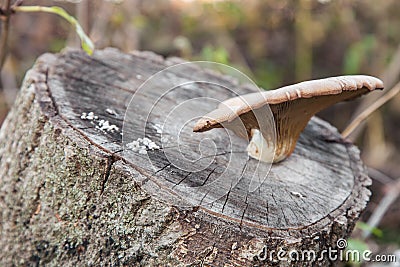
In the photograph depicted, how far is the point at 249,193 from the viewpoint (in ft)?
5.31

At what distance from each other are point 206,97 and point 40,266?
115 centimetres

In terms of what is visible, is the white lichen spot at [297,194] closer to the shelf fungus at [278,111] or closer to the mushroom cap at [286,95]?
the shelf fungus at [278,111]

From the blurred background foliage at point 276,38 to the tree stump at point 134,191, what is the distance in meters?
2.70

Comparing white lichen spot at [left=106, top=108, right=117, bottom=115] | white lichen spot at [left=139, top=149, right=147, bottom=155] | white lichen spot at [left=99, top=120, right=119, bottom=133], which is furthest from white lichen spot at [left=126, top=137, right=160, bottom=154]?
white lichen spot at [left=106, top=108, right=117, bottom=115]

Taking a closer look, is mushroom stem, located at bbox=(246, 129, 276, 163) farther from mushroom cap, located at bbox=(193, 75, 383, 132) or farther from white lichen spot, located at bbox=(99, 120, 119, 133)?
white lichen spot, located at bbox=(99, 120, 119, 133)

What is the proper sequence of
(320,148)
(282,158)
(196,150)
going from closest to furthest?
(196,150)
(282,158)
(320,148)

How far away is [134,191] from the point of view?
150cm

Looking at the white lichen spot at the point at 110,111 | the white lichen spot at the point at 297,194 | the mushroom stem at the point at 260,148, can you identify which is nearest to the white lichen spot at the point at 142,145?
the white lichen spot at the point at 110,111

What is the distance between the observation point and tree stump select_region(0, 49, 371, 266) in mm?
1450

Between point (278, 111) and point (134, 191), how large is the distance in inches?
24.3

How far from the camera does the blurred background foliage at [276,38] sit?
4797 millimetres

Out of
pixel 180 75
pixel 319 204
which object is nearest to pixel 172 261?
pixel 319 204

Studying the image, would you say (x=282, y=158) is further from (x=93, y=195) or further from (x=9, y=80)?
(x=9, y=80)

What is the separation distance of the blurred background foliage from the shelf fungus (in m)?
2.95
